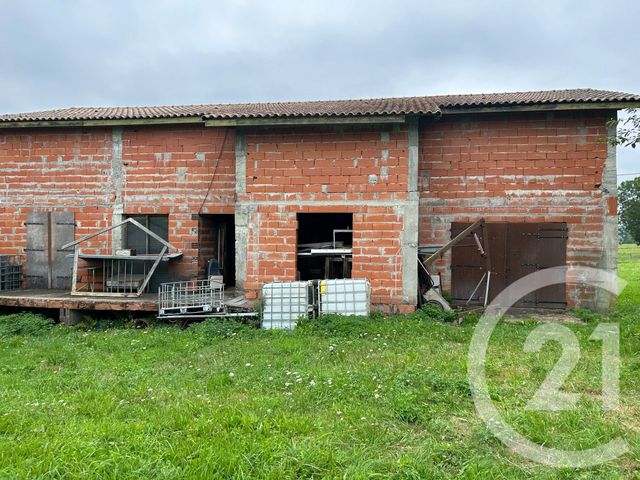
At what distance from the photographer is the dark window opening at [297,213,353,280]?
905 cm

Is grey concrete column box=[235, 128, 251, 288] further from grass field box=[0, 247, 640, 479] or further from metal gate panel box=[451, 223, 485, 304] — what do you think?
metal gate panel box=[451, 223, 485, 304]

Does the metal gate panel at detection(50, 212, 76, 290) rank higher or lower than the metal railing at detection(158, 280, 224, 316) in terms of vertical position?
higher

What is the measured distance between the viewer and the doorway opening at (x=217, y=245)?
10.0m

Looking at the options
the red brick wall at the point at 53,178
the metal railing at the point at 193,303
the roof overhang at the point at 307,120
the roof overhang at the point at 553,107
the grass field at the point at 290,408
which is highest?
the roof overhang at the point at 553,107

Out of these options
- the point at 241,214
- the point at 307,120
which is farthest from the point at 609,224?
the point at 241,214

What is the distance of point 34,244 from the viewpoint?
1034 centimetres

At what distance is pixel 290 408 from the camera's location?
422cm

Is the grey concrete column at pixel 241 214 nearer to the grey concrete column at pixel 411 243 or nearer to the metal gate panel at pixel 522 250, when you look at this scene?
the grey concrete column at pixel 411 243

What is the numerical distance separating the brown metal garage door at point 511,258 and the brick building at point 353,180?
0.09 ft

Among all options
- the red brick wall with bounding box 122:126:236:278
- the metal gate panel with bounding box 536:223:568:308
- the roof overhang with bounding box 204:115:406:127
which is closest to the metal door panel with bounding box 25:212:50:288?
the red brick wall with bounding box 122:126:236:278

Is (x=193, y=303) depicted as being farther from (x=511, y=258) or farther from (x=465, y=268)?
(x=511, y=258)

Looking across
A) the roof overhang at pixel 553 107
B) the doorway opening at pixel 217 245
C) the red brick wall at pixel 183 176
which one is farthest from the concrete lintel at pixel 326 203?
the roof overhang at pixel 553 107

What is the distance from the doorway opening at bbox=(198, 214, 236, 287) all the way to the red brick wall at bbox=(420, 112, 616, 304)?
4.69 m

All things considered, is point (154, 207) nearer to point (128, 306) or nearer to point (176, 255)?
point (176, 255)
